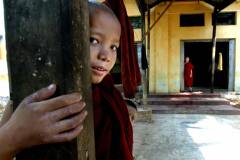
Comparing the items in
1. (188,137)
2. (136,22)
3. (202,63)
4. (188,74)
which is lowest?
(188,137)

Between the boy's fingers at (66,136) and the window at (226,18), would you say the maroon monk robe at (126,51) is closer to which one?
the boy's fingers at (66,136)

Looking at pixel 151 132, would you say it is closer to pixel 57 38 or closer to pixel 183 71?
pixel 183 71

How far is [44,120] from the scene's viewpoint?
2.08 ft

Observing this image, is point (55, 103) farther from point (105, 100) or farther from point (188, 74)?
point (188, 74)

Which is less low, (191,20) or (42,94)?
(191,20)

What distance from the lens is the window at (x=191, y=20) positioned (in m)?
11.4

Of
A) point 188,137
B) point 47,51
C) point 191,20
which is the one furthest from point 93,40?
point 191,20

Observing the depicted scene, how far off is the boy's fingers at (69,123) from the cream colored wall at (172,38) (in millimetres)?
11090

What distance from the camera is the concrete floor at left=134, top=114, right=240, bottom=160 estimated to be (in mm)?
5107

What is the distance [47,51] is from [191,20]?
11.5 metres

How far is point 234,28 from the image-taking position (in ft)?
36.4

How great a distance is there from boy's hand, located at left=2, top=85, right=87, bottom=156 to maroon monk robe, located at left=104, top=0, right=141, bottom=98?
3.15 ft

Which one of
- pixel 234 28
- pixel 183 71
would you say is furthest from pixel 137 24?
pixel 234 28

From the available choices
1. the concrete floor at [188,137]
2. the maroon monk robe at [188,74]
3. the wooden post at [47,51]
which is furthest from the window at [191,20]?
the wooden post at [47,51]
